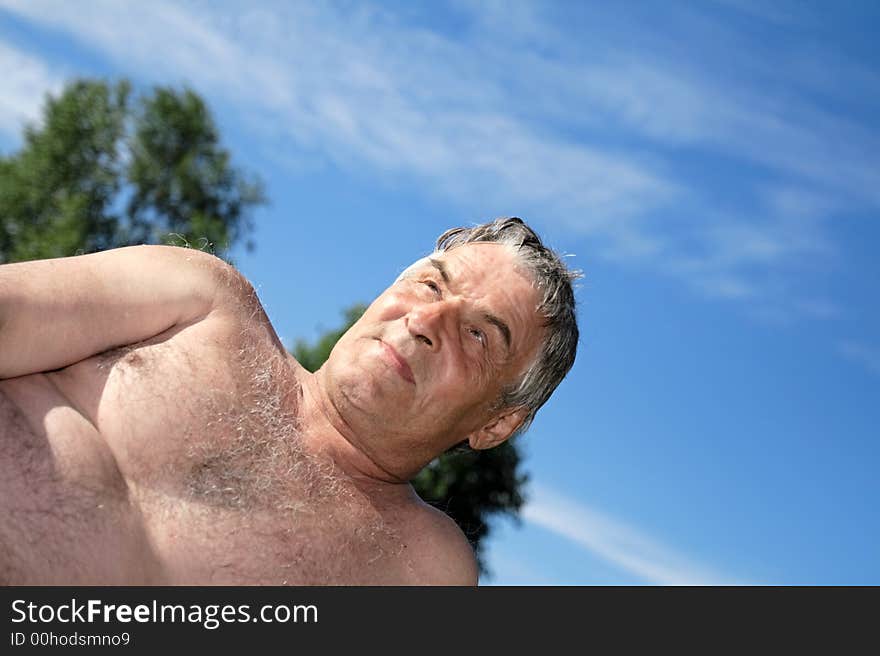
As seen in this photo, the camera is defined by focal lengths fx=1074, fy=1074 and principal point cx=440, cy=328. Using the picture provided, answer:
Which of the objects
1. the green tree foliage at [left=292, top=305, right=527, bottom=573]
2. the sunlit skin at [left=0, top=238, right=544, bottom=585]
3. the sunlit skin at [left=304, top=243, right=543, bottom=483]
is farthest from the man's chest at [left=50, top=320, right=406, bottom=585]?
the green tree foliage at [left=292, top=305, right=527, bottom=573]

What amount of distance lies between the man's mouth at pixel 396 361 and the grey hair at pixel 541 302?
0.53m

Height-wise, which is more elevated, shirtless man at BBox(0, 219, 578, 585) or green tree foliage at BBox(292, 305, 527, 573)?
green tree foliage at BBox(292, 305, 527, 573)

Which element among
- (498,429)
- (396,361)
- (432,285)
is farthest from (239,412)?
(498,429)

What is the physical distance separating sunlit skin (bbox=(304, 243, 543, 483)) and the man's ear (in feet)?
0.23

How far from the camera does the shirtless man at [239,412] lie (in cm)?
298

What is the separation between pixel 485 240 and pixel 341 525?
1263 millimetres

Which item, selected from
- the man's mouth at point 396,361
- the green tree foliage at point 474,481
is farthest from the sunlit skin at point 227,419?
the green tree foliage at point 474,481

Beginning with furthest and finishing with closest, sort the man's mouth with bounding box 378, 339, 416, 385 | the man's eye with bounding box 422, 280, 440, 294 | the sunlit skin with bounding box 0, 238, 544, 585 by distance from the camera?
the man's eye with bounding box 422, 280, 440, 294, the man's mouth with bounding box 378, 339, 416, 385, the sunlit skin with bounding box 0, 238, 544, 585

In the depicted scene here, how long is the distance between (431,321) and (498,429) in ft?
2.28

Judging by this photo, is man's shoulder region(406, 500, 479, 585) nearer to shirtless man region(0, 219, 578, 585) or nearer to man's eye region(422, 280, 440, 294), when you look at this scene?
shirtless man region(0, 219, 578, 585)

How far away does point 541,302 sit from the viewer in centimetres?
400

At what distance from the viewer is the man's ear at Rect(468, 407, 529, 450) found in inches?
162

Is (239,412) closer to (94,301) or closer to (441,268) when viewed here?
(94,301)
